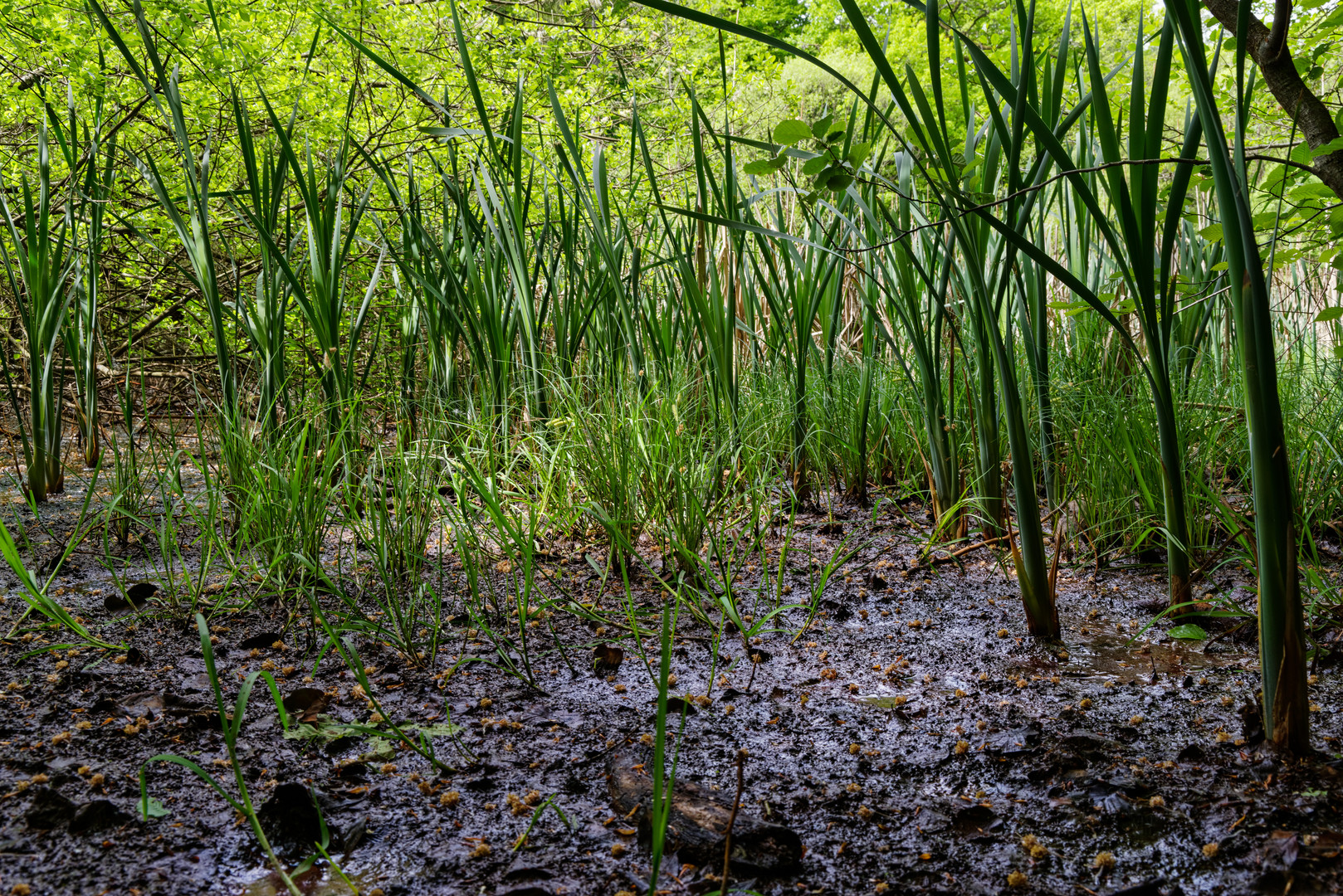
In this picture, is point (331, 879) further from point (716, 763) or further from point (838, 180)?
point (838, 180)

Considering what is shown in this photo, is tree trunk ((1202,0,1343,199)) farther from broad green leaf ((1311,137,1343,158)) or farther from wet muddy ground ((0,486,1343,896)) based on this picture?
wet muddy ground ((0,486,1343,896))

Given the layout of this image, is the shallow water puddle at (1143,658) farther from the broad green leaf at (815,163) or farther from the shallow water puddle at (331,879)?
the shallow water puddle at (331,879)

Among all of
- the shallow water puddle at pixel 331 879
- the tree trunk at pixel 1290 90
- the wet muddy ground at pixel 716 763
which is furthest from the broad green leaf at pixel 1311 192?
the shallow water puddle at pixel 331 879

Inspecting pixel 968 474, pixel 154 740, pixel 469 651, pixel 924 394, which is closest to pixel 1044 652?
pixel 924 394

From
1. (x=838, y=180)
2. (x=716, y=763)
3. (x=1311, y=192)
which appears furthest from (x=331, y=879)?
(x=1311, y=192)

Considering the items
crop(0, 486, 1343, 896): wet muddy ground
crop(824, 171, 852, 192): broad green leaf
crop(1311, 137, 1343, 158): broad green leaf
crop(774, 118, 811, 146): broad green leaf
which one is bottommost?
crop(0, 486, 1343, 896): wet muddy ground

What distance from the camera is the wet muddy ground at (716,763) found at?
25.6 inches

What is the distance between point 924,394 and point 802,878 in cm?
102

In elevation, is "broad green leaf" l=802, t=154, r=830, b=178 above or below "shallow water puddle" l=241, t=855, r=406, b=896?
above

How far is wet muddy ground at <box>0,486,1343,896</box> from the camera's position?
65cm

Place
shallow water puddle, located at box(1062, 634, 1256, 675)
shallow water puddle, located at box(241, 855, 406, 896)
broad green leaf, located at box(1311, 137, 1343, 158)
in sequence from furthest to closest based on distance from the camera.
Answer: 1. shallow water puddle, located at box(1062, 634, 1256, 675)
2. broad green leaf, located at box(1311, 137, 1343, 158)
3. shallow water puddle, located at box(241, 855, 406, 896)

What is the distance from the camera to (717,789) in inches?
30.9

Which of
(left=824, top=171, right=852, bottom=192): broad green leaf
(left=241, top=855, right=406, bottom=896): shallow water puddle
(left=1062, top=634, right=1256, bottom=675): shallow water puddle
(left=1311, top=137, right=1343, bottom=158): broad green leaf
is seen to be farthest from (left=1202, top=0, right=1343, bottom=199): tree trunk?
(left=241, top=855, right=406, bottom=896): shallow water puddle

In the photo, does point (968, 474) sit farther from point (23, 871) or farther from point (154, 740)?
point (23, 871)
